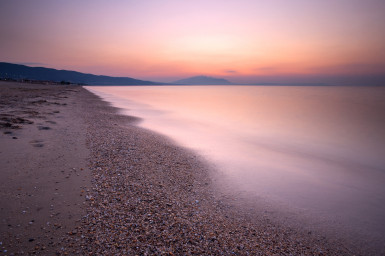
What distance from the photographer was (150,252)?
328 cm

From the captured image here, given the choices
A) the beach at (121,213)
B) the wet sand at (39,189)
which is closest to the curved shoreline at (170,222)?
the beach at (121,213)

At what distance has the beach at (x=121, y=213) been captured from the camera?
134 inches

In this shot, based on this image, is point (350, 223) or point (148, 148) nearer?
point (350, 223)

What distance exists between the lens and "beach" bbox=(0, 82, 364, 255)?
3.40 m

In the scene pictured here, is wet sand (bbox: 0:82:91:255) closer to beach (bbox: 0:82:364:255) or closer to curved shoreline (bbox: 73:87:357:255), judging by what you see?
beach (bbox: 0:82:364:255)

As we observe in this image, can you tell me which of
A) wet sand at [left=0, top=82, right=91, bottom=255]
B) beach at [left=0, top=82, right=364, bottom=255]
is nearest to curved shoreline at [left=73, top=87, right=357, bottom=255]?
beach at [left=0, top=82, right=364, bottom=255]

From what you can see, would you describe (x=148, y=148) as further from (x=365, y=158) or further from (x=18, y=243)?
(x=365, y=158)

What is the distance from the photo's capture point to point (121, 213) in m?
4.18

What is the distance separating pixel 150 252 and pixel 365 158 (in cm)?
1302

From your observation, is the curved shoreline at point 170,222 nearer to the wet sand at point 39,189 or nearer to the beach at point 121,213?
the beach at point 121,213

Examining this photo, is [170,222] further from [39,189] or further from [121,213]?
[39,189]

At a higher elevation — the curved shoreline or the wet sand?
the wet sand

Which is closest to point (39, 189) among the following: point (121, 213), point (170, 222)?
point (121, 213)

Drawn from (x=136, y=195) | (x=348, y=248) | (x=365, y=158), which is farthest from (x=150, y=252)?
(x=365, y=158)
